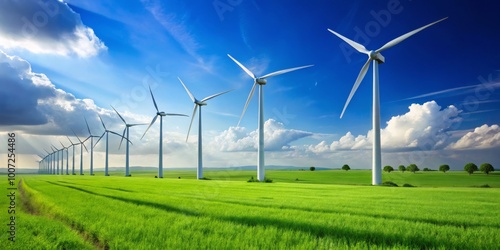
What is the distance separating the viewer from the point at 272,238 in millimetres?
9828

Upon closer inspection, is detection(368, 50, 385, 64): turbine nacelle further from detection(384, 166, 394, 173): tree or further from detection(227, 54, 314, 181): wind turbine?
detection(384, 166, 394, 173): tree

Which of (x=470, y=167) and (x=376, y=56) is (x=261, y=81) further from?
(x=470, y=167)

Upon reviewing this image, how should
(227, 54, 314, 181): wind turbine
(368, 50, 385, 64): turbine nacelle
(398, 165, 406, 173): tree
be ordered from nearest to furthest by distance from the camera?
1. (368, 50, 385, 64): turbine nacelle
2. (227, 54, 314, 181): wind turbine
3. (398, 165, 406, 173): tree

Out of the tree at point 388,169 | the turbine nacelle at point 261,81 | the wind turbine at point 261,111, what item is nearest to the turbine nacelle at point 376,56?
the wind turbine at point 261,111

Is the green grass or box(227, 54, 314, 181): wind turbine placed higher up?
box(227, 54, 314, 181): wind turbine

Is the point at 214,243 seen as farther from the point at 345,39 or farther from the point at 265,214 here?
the point at 345,39

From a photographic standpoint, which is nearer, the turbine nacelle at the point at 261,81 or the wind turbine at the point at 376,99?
the wind turbine at the point at 376,99

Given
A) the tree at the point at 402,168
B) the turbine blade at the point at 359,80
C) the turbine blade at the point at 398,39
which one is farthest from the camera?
the tree at the point at 402,168

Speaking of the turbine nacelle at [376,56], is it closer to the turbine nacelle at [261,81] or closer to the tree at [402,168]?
the turbine nacelle at [261,81]

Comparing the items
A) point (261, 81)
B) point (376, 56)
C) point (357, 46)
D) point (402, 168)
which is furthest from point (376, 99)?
point (402, 168)

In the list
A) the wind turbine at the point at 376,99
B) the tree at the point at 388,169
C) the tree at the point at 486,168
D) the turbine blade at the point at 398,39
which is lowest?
the tree at the point at 388,169

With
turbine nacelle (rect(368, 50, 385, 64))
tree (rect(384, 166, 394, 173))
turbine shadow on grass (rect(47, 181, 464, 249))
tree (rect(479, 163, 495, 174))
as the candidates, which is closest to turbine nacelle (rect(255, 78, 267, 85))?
turbine nacelle (rect(368, 50, 385, 64))

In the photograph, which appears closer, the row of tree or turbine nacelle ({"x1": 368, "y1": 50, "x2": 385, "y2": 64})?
turbine nacelle ({"x1": 368, "y1": 50, "x2": 385, "y2": 64})

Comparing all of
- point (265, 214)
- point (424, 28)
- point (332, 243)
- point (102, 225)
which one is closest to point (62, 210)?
point (102, 225)
